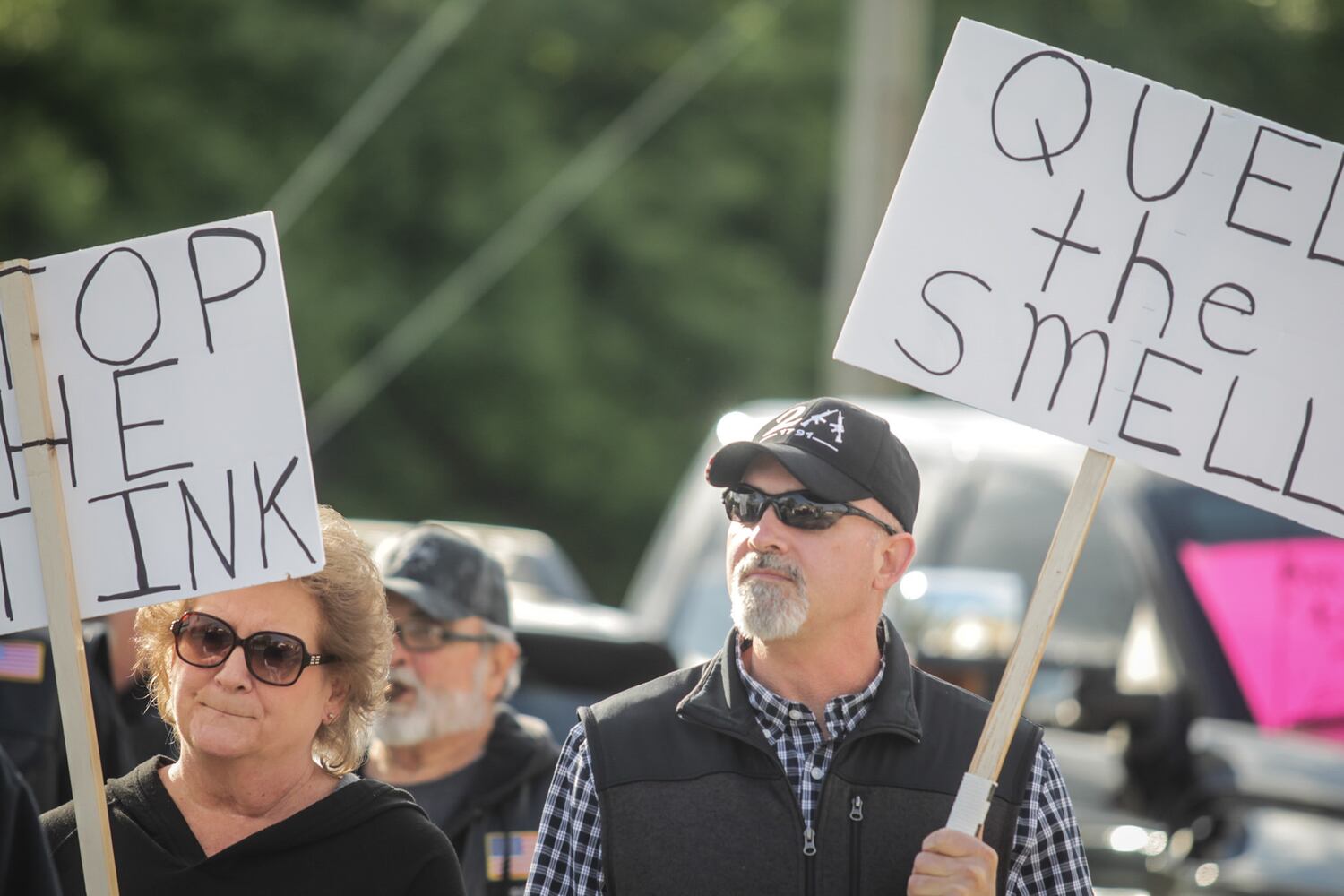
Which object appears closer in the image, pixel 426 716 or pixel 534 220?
pixel 426 716

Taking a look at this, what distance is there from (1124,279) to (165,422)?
5.69 feet

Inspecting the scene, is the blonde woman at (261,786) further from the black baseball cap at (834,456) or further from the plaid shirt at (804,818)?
the black baseball cap at (834,456)

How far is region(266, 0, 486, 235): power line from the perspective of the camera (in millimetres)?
16578

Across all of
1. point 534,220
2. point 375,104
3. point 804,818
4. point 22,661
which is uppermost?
point 375,104

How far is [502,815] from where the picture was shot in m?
4.26

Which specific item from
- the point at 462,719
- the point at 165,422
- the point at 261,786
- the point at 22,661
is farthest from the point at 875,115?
the point at 261,786

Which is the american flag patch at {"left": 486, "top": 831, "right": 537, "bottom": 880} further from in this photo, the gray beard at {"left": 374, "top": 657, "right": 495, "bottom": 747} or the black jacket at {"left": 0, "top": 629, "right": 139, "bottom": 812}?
the black jacket at {"left": 0, "top": 629, "right": 139, "bottom": 812}

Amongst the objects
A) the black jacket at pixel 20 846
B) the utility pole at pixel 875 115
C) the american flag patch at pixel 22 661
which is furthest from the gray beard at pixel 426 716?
the utility pole at pixel 875 115

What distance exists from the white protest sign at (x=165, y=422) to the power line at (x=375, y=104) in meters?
13.5

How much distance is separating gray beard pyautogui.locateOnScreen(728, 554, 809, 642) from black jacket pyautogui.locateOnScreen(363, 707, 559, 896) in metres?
1.07

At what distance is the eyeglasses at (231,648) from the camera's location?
10.6ft

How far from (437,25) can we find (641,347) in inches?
140

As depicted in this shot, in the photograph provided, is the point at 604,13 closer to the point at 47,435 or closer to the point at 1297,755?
the point at 1297,755

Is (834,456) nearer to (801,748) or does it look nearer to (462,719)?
(801,748)
